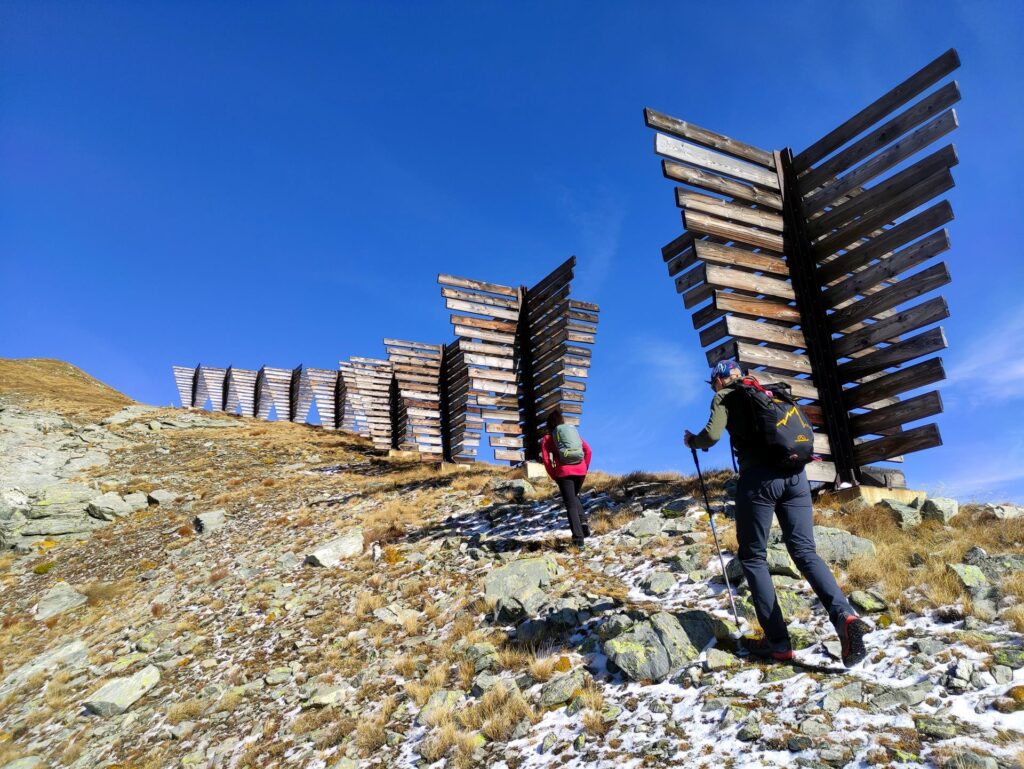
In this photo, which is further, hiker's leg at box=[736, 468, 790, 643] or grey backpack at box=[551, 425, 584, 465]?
grey backpack at box=[551, 425, 584, 465]

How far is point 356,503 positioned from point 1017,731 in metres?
15.3

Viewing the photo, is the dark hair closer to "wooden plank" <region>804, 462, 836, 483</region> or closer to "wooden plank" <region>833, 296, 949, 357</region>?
"wooden plank" <region>804, 462, 836, 483</region>

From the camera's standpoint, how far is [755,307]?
31.3ft

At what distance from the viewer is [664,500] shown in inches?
416

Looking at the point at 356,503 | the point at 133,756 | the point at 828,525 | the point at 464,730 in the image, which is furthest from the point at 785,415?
the point at 356,503

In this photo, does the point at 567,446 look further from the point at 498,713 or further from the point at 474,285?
the point at 474,285

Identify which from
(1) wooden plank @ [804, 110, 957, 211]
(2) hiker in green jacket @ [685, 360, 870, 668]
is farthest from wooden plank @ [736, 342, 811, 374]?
(2) hiker in green jacket @ [685, 360, 870, 668]

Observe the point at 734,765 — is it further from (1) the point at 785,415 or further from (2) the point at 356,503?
(2) the point at 356,503

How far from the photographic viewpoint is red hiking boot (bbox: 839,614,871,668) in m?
4.61

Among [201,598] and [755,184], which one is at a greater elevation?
[755,184]

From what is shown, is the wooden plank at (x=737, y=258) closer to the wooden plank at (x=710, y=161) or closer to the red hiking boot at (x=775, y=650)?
the wooden plank at (x=710, y=161)

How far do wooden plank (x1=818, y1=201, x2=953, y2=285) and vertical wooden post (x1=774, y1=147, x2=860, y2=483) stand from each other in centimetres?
27

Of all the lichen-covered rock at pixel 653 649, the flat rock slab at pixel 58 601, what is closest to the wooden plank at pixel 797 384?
the lichen-covered rock at pixel 653 649

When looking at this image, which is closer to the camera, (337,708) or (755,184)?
(337,708)
